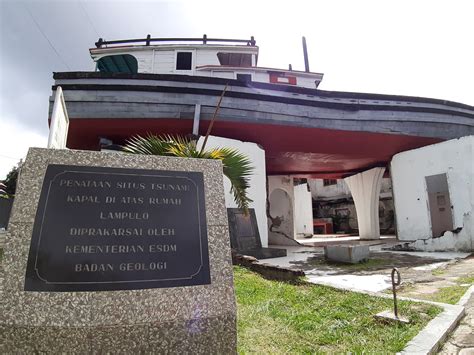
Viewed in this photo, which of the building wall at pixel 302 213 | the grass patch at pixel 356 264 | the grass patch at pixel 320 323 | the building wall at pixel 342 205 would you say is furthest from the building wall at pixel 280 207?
the grass patch at pixel 320 323

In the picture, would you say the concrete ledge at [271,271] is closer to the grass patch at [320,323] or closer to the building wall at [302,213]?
the grass patch at [320,323]

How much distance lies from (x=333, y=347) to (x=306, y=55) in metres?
20.9

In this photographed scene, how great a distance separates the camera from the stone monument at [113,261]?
5.99 ft

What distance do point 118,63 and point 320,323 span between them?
16.5 m

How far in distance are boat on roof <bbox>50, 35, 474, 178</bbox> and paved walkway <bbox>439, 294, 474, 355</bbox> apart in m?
8.38

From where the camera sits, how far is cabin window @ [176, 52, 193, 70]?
1525 cm

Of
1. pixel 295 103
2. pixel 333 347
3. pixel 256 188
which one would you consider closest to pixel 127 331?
pixel 333 347

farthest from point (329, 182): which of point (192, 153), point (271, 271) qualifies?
point (192, 153)

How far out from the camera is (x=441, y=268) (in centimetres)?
634

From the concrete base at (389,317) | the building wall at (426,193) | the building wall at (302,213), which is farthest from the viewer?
the building wall at (302,213)

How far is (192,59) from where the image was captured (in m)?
15.4

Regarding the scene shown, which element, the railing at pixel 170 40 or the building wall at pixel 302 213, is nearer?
the railing at pixel 170 40

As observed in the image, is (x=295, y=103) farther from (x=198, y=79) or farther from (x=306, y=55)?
(x=306, y=55)

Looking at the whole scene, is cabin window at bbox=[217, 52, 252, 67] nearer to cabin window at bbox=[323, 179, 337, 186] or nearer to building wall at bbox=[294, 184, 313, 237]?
building wall at bbox=[294, 184, 313, 237]
